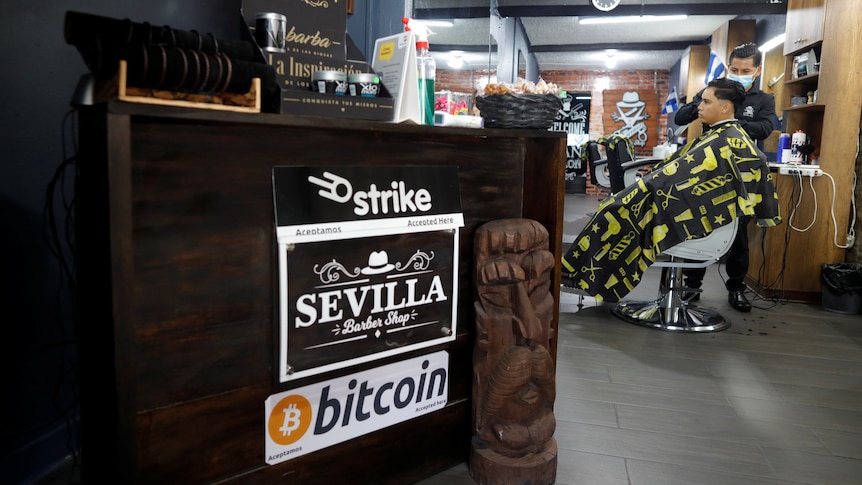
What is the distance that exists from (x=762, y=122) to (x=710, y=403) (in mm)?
2457

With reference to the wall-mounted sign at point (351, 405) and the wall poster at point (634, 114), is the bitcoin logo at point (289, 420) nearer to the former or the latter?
the wall-mounted sign at point (351, 405)

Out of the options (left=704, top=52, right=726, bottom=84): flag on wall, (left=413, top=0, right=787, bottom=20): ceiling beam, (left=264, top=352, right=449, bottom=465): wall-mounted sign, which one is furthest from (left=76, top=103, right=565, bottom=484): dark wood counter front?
A: (left=704, top=52, right=726, bottom=84): flag on wall

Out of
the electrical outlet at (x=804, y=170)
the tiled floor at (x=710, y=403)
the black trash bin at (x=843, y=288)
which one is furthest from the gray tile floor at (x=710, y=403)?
the electrical outlet at (x=804, y=170)

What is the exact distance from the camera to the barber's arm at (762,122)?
13.1 ft

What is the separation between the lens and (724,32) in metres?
8.06

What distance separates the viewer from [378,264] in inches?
59.6

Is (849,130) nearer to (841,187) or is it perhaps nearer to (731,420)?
(841,187)

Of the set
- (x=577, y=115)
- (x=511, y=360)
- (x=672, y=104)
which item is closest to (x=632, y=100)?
(x=577, y=115)

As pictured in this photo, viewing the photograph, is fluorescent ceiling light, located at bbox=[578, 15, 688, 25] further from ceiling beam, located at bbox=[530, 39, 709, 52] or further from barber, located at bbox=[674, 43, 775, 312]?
barber, located at bbox=[674, 43, 775, 312]

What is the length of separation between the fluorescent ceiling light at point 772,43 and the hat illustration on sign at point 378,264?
22.1 ft

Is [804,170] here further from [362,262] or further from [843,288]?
[362,262]

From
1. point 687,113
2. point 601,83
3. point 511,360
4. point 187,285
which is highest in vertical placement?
point 601,83

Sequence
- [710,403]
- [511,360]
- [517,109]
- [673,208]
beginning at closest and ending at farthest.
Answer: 1. [511,360]
2. [517,109]
3. [710,403]
4. [673,208]

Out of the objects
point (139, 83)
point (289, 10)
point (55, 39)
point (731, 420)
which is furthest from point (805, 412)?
point (55, 39)
